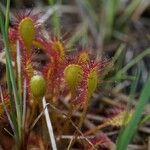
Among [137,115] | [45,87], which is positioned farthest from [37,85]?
[137,115]

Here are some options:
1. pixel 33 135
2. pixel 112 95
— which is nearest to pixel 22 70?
pixel 33 135

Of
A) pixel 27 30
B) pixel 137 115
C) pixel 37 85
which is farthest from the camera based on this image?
pixel 27 30

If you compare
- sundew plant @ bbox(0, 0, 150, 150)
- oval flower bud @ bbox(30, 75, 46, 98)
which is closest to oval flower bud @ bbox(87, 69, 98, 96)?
sundew plant @ bbox(0, 0, 150, 150)

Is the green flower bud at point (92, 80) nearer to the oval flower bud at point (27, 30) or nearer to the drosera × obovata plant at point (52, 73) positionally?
the drosera × obovata plant at point (52, 73)

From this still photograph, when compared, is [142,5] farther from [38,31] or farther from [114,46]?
[38,31]

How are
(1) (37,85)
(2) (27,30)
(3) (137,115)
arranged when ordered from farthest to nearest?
(2) (27,30)
(1) (37,85)
(3) (137,115)

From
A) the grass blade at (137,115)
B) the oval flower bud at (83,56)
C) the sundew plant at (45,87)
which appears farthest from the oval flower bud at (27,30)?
the grass blade at (137,115)

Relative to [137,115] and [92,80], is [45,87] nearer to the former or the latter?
[92,80]
